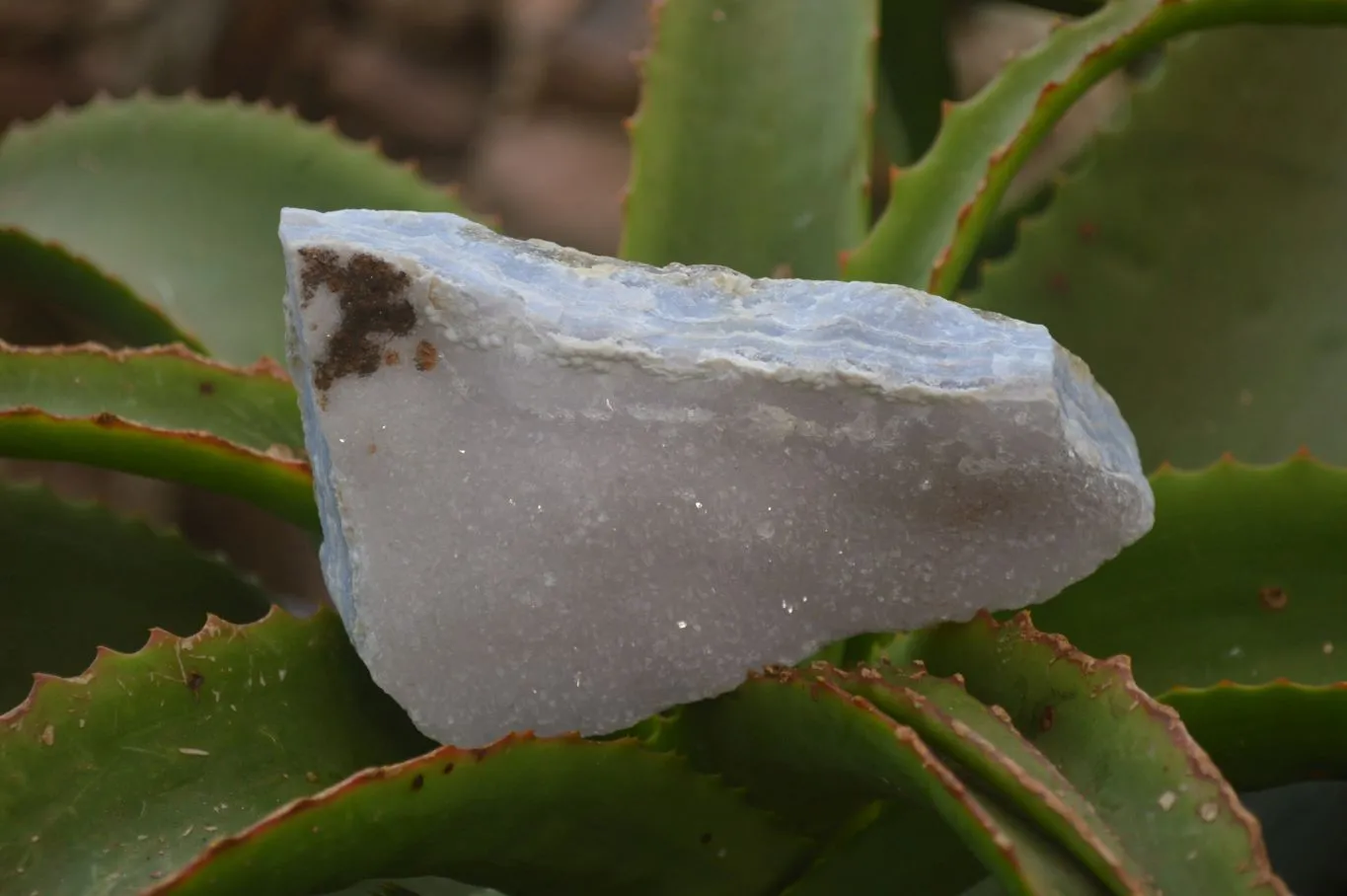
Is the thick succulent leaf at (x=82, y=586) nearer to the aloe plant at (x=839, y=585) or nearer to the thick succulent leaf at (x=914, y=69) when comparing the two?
the aloe plant at (x=839, y=585)

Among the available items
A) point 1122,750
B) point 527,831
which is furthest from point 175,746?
point 1122,750

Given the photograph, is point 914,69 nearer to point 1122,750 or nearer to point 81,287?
point 81,287

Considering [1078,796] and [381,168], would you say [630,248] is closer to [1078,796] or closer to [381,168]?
[381,168]

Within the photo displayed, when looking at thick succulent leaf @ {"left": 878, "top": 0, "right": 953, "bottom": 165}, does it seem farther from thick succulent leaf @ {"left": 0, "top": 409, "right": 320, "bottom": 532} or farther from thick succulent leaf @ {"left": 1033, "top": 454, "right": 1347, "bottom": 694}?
thick succulent leaf @ {"left": 0, "top": 409, "right": 320, "bottom": 532}

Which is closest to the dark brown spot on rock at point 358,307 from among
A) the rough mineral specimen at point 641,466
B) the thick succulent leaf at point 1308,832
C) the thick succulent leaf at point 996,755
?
the rough mineral specimen at point 641,466

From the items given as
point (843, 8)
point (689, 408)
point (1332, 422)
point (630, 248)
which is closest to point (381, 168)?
point (630, 248)

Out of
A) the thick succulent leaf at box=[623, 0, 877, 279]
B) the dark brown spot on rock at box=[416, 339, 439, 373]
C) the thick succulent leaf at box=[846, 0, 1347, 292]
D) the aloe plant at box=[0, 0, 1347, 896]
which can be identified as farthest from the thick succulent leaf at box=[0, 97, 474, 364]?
the dark brown spot on rock at box=[416, 339, 439, 373]

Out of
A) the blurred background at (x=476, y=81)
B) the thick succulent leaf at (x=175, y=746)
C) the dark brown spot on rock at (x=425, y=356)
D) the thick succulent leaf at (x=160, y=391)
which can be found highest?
the dark brown spot on rock at (x=425, y=356)
